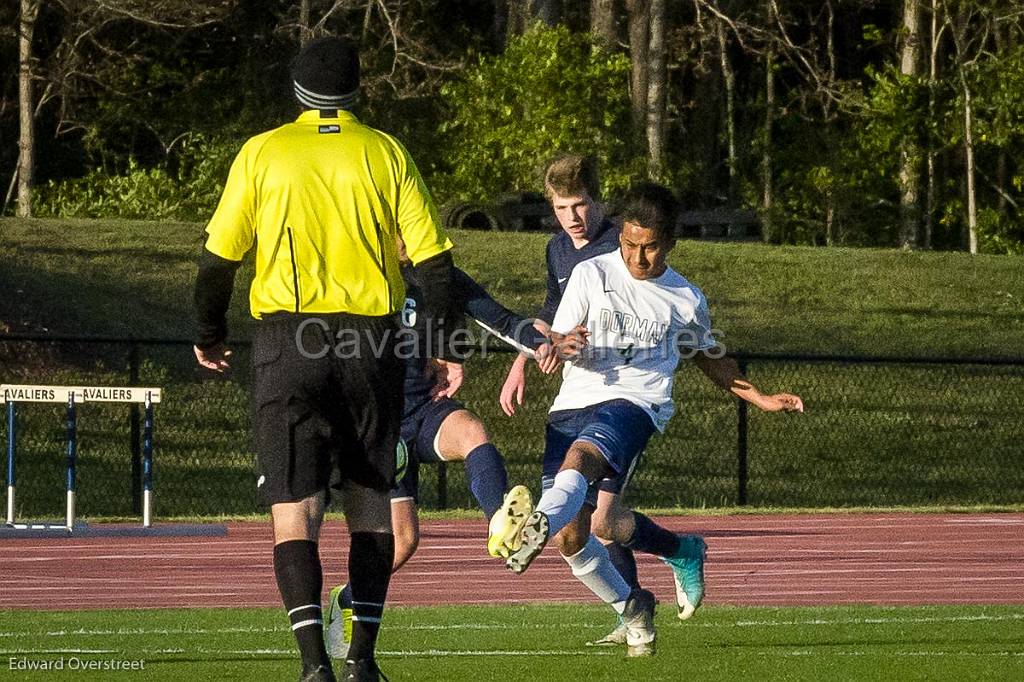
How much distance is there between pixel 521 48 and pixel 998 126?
342 inches

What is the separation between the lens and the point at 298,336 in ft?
22.6

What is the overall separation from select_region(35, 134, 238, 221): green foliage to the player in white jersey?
27.7 m

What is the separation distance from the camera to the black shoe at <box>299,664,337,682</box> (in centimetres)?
660

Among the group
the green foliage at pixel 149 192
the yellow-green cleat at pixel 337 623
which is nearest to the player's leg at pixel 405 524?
the yellow-green cleat at pixel 337 623

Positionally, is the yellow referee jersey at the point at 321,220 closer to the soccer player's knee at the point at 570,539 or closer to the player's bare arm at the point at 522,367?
the player's bare arm at the point at 522,367

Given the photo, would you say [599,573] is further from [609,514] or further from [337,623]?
[337,623]

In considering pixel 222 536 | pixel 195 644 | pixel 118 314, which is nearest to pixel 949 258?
pixel 118 314

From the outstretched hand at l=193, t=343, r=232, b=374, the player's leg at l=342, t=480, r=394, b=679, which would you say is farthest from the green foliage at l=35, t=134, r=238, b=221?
the player's leg at l=342, t=480, r=394, b=679

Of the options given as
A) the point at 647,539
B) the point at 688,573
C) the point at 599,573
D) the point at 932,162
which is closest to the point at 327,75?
the point at 599,573

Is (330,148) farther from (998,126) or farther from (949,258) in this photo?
(998,126)

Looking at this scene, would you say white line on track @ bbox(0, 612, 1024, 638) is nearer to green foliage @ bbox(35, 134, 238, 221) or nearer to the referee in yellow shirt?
the referee in yellow shirt

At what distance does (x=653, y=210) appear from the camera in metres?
8.63

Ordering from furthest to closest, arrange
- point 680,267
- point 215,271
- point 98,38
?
point 98,38, point 680,267, point 215,271

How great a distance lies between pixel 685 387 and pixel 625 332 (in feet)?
51.3
